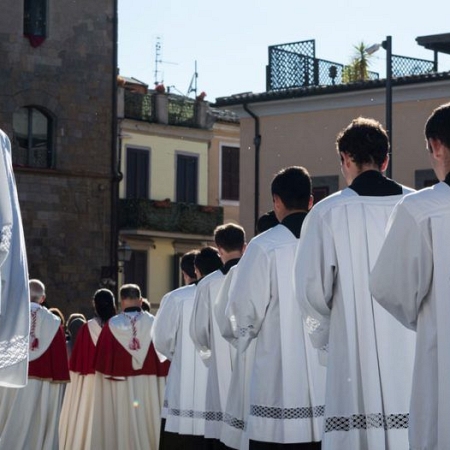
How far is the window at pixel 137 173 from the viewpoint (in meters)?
49.4

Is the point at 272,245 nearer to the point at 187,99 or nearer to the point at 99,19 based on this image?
the point at 99,19

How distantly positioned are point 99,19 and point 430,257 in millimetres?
33197

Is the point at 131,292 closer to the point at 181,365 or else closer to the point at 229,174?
the point at 181,365

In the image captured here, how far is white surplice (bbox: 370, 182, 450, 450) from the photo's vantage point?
6.30 m

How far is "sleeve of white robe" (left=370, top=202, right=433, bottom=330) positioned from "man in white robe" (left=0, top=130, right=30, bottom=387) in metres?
1.43

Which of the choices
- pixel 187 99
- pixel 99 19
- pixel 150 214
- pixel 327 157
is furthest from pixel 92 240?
pixel 187 99

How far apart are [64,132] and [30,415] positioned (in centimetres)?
2189

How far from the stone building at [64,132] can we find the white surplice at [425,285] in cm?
3157

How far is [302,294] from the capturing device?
7828 mm

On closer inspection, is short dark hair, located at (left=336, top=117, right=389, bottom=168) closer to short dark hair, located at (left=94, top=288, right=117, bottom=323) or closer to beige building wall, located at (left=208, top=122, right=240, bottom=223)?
short dark hair, located at (left=94, top=288, right=117, bottom=323)

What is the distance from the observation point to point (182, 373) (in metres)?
14.1

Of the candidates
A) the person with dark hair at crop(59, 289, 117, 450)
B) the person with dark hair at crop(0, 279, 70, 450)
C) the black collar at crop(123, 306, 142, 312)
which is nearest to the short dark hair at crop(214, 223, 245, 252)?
the person with dark hair at crop(0, 279, 70, 450)

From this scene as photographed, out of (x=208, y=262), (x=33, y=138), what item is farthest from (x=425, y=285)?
(x=33, y=138)

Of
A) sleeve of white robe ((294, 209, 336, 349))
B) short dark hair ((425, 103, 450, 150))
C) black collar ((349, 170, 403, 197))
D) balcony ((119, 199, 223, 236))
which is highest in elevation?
balcony ((119, 199, 223, 236))
